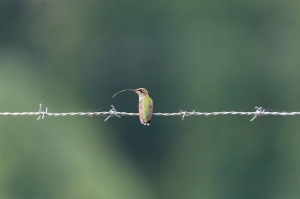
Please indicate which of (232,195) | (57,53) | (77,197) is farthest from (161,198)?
(57,53)

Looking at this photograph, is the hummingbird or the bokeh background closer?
the hummingbird

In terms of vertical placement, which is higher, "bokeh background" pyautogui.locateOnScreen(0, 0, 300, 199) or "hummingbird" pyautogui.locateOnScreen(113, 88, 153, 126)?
"bokeh background" pyautogui.locateOnScreen(0, 0, 300, 199)

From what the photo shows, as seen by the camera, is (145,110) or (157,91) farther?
(157,91)

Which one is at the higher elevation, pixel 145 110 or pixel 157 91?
pixel 157 91

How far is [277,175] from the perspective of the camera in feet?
64.3

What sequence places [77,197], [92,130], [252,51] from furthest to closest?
[252,51]
[92,130]
[77,197]

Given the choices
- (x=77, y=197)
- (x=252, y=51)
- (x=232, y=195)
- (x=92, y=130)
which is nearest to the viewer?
(x=77, y=197)

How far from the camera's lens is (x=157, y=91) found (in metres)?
20.0

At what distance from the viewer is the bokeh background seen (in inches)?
719

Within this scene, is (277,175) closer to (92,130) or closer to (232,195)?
(232,195)

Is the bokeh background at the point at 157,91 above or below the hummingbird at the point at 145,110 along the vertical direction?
above

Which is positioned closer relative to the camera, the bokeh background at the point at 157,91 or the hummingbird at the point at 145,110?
the hummingbird at the point at 145,110

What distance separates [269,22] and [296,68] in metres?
1.99

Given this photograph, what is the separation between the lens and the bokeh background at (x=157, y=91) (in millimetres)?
18250
